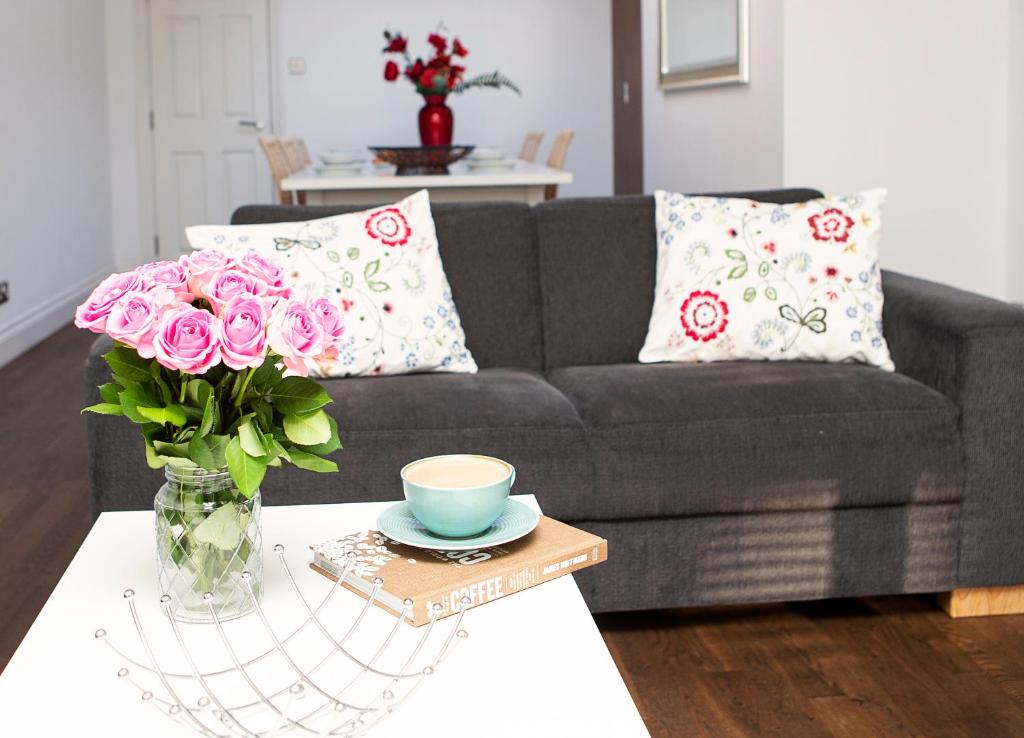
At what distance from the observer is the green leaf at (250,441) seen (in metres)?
1.20

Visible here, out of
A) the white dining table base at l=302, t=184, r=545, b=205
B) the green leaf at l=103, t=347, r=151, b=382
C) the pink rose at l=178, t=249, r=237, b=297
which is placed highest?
the white dining table base at l=302, t=184, r=545, b=205

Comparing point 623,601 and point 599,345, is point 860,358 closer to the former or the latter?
point 599,345

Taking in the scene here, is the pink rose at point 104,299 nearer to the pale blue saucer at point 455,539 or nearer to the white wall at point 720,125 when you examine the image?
the pale blue saucer at point 455,539

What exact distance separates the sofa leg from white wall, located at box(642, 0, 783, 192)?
230 centimetres

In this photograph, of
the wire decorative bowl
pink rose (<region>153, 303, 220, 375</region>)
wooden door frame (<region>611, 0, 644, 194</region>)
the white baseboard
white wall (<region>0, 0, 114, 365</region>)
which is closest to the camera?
the wire decorative bowl

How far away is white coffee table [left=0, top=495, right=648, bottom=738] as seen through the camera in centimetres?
105

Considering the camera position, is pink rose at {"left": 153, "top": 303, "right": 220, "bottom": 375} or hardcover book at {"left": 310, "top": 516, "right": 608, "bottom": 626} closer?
pink rose at {"left": 153, "top": 303, "right": 220, "bottom": 375}

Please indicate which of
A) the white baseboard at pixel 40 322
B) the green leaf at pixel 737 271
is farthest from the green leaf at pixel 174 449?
the white baseboard at pixel 40 322

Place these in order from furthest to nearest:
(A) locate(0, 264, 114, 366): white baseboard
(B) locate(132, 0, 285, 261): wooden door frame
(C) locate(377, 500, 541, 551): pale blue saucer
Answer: (B) locate(132, 0, 285, 261): wooden door frame
(A) locate(0, 264, 114, 366): white baseboard
(C) locate(377, 500, 541, 551): pale blue saucer

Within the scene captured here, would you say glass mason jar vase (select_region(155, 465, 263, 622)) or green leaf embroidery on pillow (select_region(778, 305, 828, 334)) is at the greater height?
green leaf embroidery on pillow (select_region(778, 305, 828, 334))

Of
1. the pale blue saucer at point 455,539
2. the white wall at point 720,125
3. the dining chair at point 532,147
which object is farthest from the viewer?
the dining chair at point 532,147

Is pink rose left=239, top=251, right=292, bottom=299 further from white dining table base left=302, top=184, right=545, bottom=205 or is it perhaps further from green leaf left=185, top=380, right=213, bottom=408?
white dining table base left=302, top=184, right=545, bottom=205

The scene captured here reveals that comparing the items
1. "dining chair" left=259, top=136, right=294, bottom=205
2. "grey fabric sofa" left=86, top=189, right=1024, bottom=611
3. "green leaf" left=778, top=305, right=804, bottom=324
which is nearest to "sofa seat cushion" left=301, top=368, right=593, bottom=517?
"grey fabric sofa" left=86, top=189, right=1024, bottom=611

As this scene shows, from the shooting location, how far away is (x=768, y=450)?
2.24 meters
